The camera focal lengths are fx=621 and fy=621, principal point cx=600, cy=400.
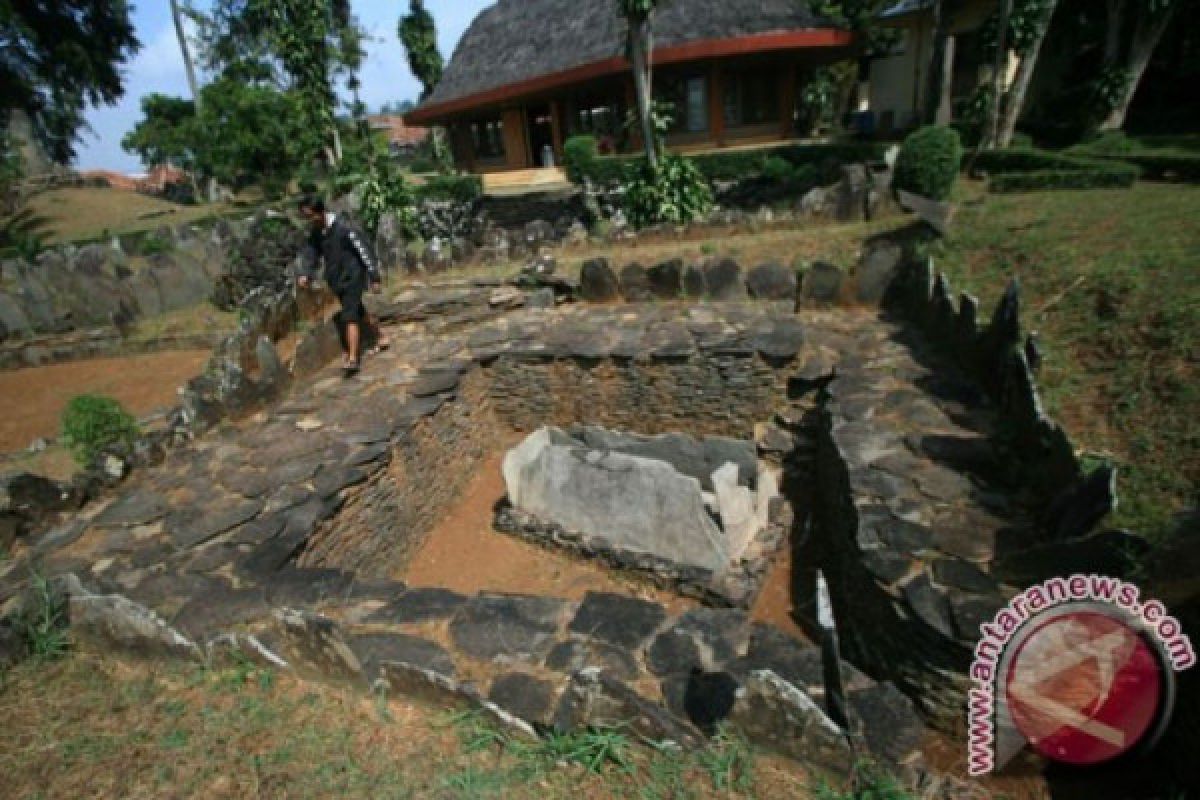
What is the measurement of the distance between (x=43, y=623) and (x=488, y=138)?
24.8 m

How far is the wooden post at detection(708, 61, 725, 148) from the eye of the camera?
17.8 m

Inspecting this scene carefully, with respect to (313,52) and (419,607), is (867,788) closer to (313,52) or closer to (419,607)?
(419,607)

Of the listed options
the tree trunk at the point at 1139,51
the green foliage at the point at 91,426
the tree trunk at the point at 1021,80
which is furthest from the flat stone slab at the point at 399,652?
the tree trunk at the point at 1139,51

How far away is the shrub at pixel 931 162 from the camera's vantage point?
8.58 meters

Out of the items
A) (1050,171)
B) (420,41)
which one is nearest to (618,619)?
(1050,171)

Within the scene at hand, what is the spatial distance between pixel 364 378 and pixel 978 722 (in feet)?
18.8

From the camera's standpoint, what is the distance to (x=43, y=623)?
3057 mm

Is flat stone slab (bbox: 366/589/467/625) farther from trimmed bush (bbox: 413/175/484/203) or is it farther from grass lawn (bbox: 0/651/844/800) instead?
trimmed bush (bbox: 413/175/484/203)

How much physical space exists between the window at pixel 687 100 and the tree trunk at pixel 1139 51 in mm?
9999

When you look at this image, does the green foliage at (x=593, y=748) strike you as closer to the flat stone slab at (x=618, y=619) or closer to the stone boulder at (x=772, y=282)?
the flat stone slab at (x=618, y=619)

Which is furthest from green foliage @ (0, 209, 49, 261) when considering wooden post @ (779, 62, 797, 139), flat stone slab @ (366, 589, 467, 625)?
wooden post @ (779, 62, 797, 139)

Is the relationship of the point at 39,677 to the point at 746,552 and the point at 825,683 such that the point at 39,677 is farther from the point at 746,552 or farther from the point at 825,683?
the point at 746,552

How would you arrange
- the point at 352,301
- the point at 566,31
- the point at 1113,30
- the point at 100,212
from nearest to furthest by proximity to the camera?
the point at 352,301 → the point at 1113,30 → the point at 566,31 → the point at 100,212

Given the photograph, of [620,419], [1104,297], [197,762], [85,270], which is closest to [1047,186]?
[1104,297]
